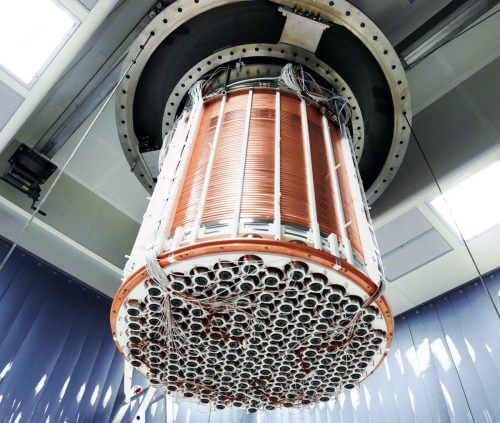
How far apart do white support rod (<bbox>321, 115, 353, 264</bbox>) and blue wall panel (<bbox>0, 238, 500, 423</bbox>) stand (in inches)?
52.4

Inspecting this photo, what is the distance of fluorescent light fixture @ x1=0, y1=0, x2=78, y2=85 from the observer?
1.91 m

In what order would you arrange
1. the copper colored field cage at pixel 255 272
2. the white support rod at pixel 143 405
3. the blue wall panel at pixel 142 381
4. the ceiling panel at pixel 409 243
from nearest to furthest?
the copper colored field cage at pixel 255 272 < the white support rod at pixel 143 405 < the blue wall panel at pixel 142 381 < the ceiling panel at pixel 409 243

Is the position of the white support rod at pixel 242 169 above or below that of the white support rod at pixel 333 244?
above

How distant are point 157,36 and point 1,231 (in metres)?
1.75

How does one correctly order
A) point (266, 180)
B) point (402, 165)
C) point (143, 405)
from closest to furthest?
point (266, 180) < point (143, 405) < point (402, 165)

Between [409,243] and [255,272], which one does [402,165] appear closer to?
[409,243]

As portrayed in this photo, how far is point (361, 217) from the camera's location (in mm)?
1501

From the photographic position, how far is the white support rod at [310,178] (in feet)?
4.10

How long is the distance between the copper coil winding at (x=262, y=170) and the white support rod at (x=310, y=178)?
13mm

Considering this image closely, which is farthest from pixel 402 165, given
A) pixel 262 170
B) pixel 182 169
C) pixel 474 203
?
pixel 182 169

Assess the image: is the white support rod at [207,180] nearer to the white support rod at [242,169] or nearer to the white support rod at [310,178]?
the white support rod at [242,169]

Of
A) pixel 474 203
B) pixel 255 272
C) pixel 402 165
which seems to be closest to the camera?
pixel 255 272

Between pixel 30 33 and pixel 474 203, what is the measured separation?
2.47 meters

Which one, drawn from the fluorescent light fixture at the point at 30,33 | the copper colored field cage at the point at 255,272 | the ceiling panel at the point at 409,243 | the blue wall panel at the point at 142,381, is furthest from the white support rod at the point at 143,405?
the fluorescent light fixture at the point at 30,33
